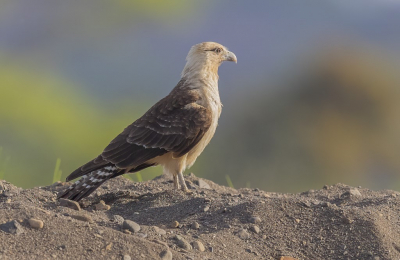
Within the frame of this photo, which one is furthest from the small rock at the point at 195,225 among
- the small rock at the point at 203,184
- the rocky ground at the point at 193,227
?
the small rock at the point at 203,184

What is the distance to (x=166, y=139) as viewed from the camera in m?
8.95

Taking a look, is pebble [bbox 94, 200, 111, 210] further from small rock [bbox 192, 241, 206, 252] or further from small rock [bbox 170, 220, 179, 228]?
small rock [bbox 192, 241, 206, 252]

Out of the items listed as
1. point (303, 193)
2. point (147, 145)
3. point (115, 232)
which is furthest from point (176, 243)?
point (303, 193)

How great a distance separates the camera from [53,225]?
6191 mm

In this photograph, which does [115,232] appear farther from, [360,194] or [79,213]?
[360,194]

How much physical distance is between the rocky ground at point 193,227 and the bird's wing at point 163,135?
1.92 feet

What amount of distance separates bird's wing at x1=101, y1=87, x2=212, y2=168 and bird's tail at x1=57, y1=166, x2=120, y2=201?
0.17 metres

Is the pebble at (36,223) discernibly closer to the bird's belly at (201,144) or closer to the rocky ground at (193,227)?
the rocky ground at (193,227)

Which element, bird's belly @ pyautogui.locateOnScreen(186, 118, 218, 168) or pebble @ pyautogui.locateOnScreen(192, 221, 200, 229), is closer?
pebble @ pyautogui.locateOnScreen(192, 221, 200, 229)

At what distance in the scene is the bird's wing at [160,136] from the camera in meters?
8.76

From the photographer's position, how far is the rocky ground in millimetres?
5883

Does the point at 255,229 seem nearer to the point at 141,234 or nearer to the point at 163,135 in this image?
the point at 141,234

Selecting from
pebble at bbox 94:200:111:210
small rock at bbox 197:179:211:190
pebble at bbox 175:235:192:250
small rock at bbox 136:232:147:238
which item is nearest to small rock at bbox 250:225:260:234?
pebble at bbox 175:235:192:250

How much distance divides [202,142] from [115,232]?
3351mm
